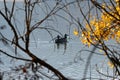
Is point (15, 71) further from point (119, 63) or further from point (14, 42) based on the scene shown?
point (119, 63)

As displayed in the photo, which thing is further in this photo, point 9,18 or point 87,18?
point 87,18

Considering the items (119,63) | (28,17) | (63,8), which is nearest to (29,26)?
(28,17)

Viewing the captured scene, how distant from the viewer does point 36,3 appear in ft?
2.63

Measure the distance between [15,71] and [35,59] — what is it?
0.10m

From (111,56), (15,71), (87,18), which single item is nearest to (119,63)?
(111,56)

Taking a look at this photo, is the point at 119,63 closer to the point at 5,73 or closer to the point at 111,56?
the point at 111,56

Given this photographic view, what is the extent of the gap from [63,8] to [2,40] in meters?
0.19

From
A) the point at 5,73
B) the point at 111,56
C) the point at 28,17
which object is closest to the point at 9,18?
the point at 28,17

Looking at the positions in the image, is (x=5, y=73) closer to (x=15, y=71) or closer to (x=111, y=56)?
(x=15, y=71)

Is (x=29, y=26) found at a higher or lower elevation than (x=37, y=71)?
higher

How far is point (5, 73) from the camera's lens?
787mm

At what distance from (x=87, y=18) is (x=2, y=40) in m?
0.24

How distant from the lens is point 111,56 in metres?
0.77

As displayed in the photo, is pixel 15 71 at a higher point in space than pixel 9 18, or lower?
lower
